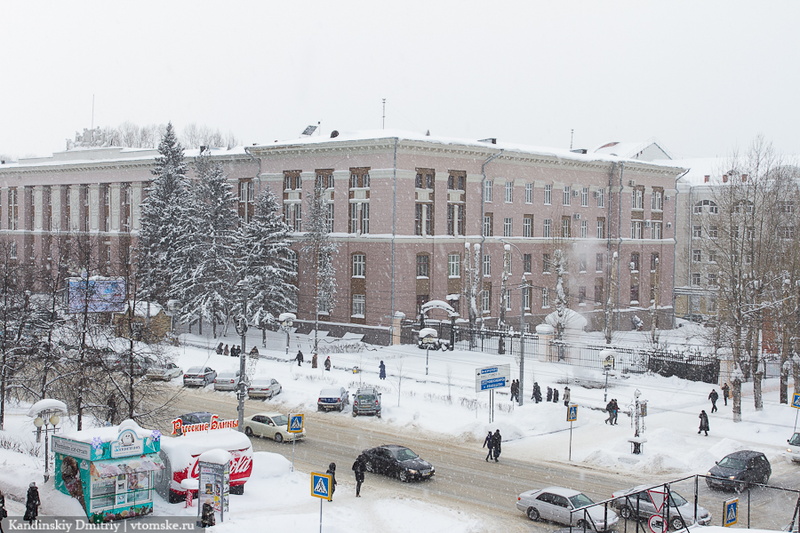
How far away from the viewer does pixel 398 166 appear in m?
50.8

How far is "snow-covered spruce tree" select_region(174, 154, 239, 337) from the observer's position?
52438mm

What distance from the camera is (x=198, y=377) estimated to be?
40.8m

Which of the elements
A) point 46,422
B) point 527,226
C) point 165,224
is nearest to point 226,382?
point 46,422

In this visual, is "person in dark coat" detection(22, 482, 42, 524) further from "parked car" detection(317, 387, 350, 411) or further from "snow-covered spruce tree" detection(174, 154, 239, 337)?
"snow-covered spruce tree" detection(174, 154, 239, 337)

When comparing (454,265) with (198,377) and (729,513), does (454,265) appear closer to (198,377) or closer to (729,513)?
(198,377)

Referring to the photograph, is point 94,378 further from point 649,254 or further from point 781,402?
point 649,254

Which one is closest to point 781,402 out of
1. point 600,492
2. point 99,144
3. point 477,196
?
point 600,492

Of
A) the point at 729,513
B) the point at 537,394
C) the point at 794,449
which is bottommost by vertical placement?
the point at 794,449

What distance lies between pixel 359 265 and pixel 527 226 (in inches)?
591

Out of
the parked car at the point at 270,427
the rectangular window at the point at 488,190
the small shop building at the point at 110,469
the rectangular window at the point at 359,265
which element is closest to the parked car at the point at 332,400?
the parked car at the point at 270,427

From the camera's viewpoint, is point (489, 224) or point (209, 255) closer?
point (209, 255)

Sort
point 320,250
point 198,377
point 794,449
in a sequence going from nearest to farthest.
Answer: point 794,449 → point 198,377 → point 320,250

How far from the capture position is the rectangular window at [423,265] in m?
52.5

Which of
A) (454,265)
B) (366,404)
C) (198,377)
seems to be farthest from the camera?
(454,265)
